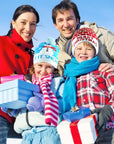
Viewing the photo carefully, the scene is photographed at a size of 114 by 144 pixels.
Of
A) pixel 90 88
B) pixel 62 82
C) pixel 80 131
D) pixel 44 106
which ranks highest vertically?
pixel 62 82

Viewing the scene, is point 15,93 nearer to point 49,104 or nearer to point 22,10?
point 49,104

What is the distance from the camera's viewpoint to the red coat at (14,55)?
9.48ft

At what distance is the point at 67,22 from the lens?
312 centimetres

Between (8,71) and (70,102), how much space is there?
96 cm

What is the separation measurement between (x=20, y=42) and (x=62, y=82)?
3.02 ft

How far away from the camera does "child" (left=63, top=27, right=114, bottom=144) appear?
7.05 feet

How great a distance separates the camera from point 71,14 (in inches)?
124

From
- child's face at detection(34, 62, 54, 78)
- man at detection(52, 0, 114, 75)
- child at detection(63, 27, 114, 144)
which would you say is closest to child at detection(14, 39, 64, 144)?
child's face at detection(34, 62, 54, 78)

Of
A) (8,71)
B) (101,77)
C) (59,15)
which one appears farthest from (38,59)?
(59,15)

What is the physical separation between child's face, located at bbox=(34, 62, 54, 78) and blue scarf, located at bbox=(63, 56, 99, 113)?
17 cm

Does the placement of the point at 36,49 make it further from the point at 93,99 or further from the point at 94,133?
the point at 94,133

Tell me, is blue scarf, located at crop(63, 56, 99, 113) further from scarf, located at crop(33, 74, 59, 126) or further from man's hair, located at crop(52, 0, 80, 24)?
man's hair, located at crop(52, 0, 80, 24)

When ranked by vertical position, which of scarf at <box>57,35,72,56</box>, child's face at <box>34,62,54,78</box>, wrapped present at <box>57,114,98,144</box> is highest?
scarf at <box>57,35,72,56</box>

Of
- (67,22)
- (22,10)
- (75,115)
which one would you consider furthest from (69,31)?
(75,115)
